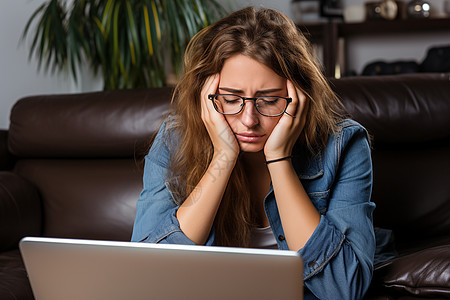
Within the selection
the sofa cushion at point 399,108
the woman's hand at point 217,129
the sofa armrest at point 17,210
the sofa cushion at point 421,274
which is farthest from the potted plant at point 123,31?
the sofa cushion at point 421,274

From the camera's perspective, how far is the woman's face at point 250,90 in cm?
111

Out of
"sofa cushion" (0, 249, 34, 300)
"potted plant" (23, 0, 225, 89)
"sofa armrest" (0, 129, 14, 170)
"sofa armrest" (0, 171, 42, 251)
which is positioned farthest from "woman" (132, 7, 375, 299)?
"potted plant" (23, 0, 225, 89)

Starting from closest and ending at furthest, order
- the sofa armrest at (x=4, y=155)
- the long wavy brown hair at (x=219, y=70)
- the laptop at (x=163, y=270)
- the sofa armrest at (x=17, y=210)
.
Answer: the laptop at (x=163, y=270), the long wavy brown hair at (x=219, y=70), the sofa armrest at (x=17, y=210), the sofa armrest at (x=4, y=155)

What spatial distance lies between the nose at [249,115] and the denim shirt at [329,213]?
7.6 inches

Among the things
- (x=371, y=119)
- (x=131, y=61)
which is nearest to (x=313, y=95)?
(x=371, y=119)

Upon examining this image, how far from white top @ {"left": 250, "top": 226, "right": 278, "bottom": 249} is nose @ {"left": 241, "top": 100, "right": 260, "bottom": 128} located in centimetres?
32

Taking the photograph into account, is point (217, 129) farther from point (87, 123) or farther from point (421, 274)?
point (87, 123)

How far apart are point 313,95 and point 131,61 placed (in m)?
1.36

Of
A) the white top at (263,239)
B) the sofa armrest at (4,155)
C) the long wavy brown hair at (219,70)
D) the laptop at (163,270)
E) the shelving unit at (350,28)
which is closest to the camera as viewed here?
the laptop at (163,270)

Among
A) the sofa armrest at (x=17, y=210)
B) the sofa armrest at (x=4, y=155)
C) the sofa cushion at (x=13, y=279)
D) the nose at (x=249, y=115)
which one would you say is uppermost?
the nose at (x=249, y=115)

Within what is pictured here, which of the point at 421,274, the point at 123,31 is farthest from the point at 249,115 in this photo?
the point at 123,31

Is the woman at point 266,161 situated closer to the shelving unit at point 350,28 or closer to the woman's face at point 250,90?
the woman's face at point 250,90

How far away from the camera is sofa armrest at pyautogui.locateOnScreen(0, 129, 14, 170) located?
6.34ft

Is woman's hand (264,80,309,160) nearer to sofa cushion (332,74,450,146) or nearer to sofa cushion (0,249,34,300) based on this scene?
sofa cushion (332,74,450,146)
